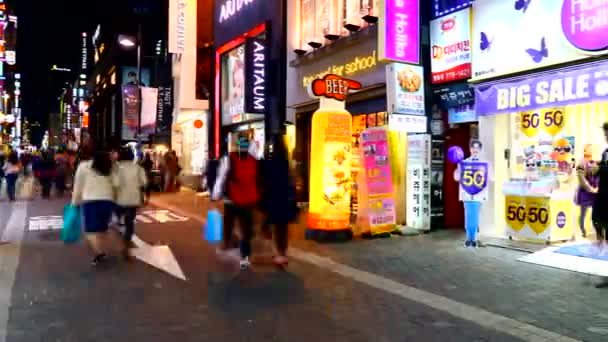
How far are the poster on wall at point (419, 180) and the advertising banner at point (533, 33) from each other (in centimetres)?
187

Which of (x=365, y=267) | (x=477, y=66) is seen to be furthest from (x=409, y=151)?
(x=365, y=267)

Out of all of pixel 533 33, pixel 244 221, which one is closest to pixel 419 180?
pixel 533 33

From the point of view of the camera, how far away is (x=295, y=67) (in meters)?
18.1

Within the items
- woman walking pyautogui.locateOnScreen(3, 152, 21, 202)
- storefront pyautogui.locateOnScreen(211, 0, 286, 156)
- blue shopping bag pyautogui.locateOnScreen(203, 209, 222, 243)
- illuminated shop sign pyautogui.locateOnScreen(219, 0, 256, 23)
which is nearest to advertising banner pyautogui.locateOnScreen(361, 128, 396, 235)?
blue shopping bag pyautogui.locateOnScreen(203, 209, 222, 243)

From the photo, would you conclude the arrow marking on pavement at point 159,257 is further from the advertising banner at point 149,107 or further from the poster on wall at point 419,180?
the advertising banner at point 149,107

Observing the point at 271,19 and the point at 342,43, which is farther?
the point at 271,19

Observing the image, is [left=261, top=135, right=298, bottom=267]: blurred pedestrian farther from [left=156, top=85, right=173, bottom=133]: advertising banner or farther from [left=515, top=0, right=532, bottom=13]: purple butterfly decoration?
[left=156, top=85, right=173, bottom=133]: advertising banner

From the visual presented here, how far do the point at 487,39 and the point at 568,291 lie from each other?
221 inches

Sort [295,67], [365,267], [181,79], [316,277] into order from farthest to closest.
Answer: [181,79]
[295,67]
[365,267]
[316,277]

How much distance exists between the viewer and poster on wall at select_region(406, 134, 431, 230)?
11414 mm

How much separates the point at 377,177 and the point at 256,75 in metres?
9.37

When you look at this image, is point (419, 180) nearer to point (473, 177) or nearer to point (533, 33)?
point (473, 177)

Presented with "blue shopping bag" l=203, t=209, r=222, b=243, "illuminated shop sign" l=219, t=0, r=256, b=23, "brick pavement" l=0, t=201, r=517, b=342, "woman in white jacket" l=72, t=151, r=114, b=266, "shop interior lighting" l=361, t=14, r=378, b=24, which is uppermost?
"illuminated shop sign" l=219, t=0, r=256, b=23

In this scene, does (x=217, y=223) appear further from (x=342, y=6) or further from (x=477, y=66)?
(x=342, y=6)
